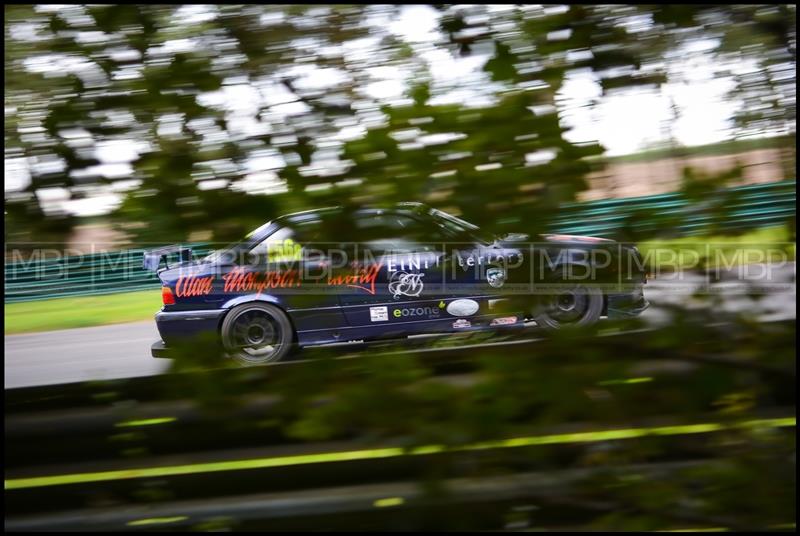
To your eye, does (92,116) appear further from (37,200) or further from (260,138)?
(260,138)

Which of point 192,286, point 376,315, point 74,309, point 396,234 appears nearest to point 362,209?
point 396,234

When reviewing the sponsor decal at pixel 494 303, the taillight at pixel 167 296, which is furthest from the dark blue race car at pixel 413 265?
the taillight at pixel 167 296

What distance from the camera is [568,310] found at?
1626mm

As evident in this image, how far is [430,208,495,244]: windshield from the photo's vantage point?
152 centimetres

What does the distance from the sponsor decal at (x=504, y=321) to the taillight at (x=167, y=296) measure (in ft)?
4.09

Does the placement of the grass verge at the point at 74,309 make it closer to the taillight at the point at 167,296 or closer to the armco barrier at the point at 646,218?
the taillight at the point at 167,296

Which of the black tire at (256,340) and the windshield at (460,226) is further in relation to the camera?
the black tire at (256,340)

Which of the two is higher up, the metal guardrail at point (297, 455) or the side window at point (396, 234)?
the side window at point (396, 234)

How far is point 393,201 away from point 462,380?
0.47m

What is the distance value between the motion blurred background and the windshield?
0.09 ft

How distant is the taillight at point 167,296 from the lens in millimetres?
2492

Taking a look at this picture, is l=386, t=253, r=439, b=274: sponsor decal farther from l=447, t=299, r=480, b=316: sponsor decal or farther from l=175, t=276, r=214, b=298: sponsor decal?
l=175, t=276, r=214, b=298: sponsor decal

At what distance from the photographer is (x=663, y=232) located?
5.18ft

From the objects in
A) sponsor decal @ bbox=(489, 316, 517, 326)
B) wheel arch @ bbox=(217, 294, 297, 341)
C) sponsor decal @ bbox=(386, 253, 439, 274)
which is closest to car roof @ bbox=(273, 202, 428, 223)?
sponsor decal @ bbox=(386, 253, 439, 274)
